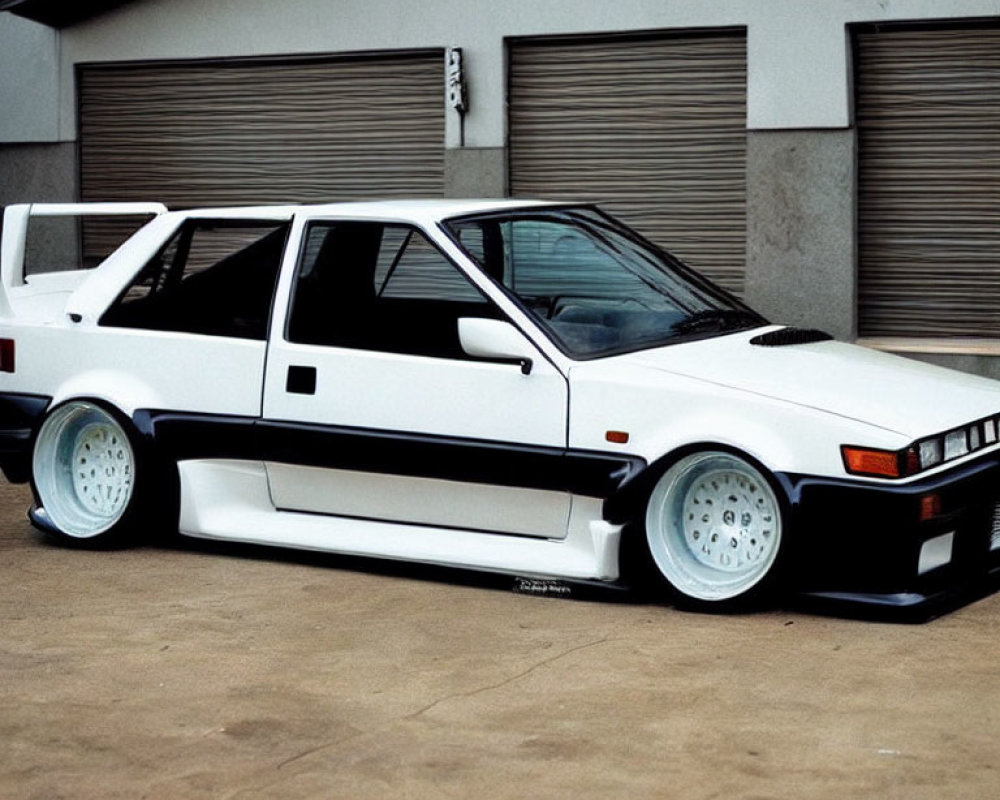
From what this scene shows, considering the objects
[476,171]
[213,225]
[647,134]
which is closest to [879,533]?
[213,225]

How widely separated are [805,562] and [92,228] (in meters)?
10.6

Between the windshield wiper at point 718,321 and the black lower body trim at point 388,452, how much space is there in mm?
843

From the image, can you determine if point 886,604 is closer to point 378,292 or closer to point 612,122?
point 378,292

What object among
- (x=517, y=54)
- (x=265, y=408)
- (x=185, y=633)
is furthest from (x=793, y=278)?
(x=185, y=633)

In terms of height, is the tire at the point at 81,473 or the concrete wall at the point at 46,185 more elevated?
the concrete wall at the point at 46,185

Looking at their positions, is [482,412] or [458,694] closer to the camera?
[458,694]

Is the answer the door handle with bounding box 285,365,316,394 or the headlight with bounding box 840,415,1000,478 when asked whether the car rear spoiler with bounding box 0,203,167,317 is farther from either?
the headlight with bounding box 840,415,1000,478

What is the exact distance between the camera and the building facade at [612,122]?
1315 centimetres

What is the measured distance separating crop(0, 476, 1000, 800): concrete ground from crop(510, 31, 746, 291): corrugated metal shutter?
633 centimetres

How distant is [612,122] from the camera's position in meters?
14.2

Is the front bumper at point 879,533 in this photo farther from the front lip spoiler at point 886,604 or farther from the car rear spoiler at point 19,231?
the car rear spoiler at point 19,231

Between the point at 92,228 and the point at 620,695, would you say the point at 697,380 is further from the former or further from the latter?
the point at 92,228

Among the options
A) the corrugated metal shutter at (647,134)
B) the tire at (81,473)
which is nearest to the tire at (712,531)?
the tire at (81,473)

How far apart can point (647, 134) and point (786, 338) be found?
609 centimetres
